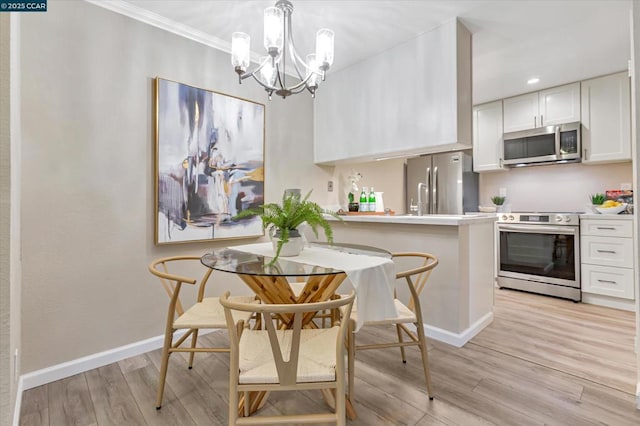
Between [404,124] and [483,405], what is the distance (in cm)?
218

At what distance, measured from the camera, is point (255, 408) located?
1590 mm

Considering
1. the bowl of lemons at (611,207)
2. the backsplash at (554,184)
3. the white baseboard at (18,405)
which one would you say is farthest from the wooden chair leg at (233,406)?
the backsplash at (554,184)

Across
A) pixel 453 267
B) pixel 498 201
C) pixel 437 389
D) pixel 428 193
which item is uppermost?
pixel 428 193

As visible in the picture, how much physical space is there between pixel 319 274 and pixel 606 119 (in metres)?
4.03

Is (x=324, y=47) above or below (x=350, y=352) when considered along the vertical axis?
above

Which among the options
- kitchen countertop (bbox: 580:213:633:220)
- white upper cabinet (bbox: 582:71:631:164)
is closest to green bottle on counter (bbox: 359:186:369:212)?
kitchen countertop (bbox: 580:213:633:220)

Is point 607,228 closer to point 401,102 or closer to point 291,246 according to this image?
point 401,102

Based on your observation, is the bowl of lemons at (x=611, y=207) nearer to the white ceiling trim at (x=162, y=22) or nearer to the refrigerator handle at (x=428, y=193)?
the refrigerator handle at (x=428, y=193)

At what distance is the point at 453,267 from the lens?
2354mm

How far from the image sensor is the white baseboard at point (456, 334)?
7.67 ft

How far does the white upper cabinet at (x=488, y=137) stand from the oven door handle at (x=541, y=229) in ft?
2.93

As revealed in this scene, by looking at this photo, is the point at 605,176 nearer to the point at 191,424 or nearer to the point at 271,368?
the point at 271,368

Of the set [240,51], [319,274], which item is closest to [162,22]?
[240,51]
